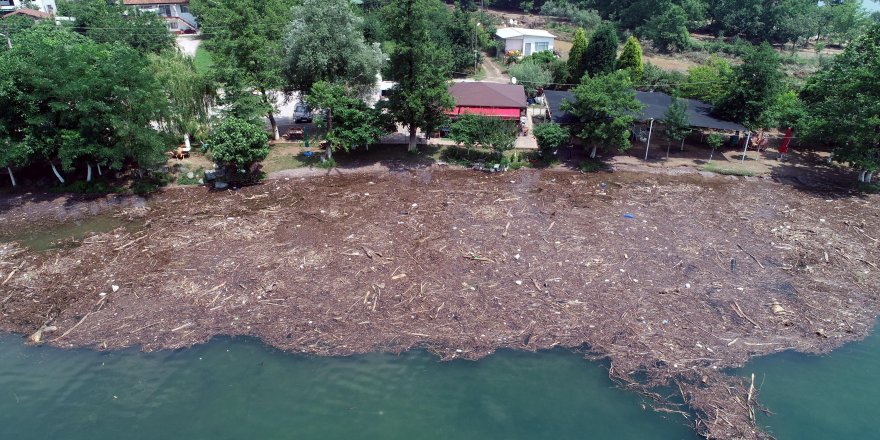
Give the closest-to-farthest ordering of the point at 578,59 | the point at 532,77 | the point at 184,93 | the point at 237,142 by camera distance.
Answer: the point at 237,142
the point at 184,93
the point at 532,77
the point at 578,59

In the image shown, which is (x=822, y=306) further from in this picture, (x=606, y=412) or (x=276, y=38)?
(x=276, y=38)

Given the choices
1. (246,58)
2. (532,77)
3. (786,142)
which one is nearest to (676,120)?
(786,142)

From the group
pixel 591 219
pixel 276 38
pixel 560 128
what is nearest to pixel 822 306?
pixel 591 219

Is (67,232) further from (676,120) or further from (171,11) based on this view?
(171,11)

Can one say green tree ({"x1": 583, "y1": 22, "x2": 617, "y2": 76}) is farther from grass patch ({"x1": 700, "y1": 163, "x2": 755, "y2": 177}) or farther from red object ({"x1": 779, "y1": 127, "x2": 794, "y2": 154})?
grass patch ({"x1": 700, "y1": 163, "x2": 755, "y2": 177})

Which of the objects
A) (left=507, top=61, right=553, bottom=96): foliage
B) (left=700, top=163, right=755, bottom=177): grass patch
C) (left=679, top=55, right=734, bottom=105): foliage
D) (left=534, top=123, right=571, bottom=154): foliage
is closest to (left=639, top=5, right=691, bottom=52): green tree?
(left=507, top=61, right=553, bottom=96): foliage

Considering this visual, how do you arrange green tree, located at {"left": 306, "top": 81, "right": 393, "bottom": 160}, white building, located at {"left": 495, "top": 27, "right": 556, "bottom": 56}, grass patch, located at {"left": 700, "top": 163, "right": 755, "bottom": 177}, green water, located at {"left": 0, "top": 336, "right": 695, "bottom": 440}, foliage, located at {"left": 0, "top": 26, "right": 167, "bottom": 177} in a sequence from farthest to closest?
1. white building, located at {"left": 495, "top": 27, "right": 556, "bottom": 56}
2. grass patch, located at {"left": 700, "top": 163, "right": 755, "bottom": 177}
3. green tree, located at {"left": 306, "top": 81, "right": 393, "bottom": 160}
4. foliage, located at {"left": 0, "top": 26, "right": 167, "bottom": 177}
5. green water, located at {"left": 0, "top": 336, "right": 695, "bottom": 440}
